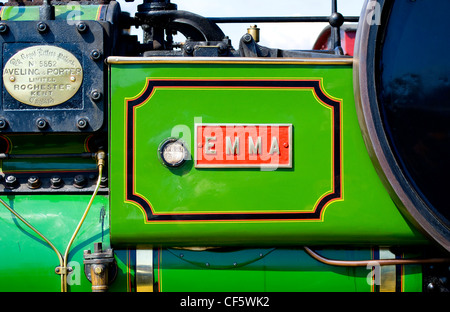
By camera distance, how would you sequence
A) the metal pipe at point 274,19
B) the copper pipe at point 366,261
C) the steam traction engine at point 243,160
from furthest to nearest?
1. the metal pipe at point 274,19
2. the copper pipe at point 366,261
3. the steam traction engine at point 243,160

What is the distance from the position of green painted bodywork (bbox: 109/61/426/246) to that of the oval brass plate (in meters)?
0.20

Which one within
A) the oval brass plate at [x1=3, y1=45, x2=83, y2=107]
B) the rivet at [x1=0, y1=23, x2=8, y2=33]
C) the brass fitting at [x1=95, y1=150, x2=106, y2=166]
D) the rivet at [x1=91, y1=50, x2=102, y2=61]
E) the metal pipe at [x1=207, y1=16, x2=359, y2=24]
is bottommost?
the brass fitting at [x1=95, y1=150, x2=106, y2=166]

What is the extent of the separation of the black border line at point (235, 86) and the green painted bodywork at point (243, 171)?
12 millimetres

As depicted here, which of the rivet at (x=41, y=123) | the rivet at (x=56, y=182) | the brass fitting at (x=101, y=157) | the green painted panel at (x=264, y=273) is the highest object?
the rivet at (x=41, y=123)

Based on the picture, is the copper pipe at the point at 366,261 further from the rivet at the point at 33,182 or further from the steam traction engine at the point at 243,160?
the rivet at the point at 33,182

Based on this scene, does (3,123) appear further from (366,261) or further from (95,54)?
(366,261)

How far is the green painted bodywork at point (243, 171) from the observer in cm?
168

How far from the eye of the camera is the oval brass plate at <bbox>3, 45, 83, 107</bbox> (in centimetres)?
179

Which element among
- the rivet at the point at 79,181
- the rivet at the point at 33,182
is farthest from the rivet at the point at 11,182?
the rivet at the point at 79,181

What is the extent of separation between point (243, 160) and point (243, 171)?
0.11 feet

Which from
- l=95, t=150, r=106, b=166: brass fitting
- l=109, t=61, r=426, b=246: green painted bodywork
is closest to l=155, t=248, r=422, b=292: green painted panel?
l=109, t=61, r=426, b=246: green painted bodywork

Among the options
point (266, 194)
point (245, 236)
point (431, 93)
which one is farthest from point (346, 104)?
point (245, 236)

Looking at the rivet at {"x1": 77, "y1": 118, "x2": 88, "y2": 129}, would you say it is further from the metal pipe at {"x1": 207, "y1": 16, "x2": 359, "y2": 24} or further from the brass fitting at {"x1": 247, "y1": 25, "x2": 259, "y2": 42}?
the brass fitting at {"x1": 247, "y1": 25, "x2": 259, "y2": 42}

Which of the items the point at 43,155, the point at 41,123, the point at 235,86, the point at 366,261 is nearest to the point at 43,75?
the point at 41,123
